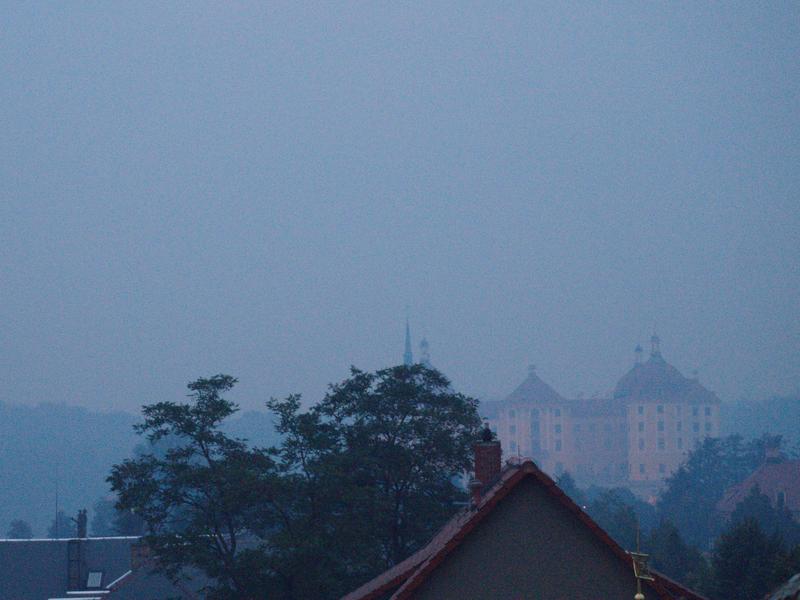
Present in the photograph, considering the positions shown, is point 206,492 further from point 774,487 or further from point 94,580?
point 774,487

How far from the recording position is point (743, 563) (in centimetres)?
6844

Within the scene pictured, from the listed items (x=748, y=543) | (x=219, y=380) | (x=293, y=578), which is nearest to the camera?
(x=293, y=578)

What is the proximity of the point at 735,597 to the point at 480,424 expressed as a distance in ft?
48.1

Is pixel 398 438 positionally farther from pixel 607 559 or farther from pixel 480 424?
pixel 607 559

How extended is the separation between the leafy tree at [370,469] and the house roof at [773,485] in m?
97.8

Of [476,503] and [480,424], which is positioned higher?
[480,424]

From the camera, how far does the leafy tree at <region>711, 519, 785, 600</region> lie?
65.7m

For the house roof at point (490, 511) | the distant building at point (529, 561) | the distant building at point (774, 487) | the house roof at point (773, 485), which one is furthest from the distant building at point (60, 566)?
the house roof at point (773, 485)

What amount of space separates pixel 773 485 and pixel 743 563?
3980 inches

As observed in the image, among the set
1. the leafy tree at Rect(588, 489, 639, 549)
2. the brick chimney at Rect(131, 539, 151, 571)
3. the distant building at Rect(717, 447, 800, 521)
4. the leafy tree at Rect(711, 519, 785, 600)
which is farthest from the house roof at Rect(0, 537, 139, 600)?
the distant building at Rect(717, 447, 800, 521)

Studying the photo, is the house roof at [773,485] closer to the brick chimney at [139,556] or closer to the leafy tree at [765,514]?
the leafy tree at [765,514]

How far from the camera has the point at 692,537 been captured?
145500 millimetres

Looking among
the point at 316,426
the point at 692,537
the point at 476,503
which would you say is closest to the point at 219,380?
the point at 316,426

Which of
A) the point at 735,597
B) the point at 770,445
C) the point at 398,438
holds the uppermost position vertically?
the point at 770,445
